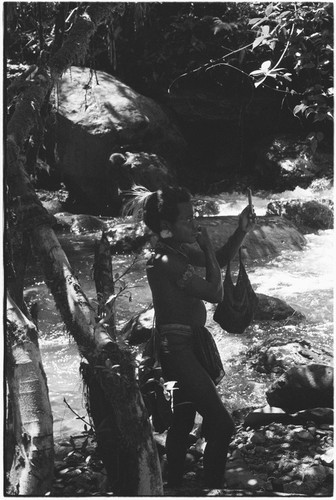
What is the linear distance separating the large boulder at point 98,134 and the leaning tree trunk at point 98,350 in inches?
286

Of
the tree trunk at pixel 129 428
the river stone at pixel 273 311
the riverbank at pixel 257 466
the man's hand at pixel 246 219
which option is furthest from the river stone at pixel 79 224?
the tree trunk at pixel 129 428

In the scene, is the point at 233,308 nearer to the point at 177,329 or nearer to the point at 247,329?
the point at 177,329

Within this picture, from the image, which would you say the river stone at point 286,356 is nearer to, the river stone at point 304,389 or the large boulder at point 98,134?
the river stone at point 304,389

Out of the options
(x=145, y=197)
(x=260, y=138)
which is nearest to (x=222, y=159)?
(x=260, y=138)

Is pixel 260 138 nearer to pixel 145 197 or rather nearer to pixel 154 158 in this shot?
pixel 154 158

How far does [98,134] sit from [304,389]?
702 centimetres

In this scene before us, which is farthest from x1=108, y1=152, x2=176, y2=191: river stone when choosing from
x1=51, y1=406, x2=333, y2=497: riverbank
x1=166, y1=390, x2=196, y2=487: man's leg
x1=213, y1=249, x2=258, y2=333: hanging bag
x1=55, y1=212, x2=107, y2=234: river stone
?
x1=166, y1=390, x2=196, y2=487: man's leg

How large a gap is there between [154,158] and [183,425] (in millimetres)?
7491

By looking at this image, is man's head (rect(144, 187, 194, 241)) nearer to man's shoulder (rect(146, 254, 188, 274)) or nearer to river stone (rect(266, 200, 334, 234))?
man's shoulder (rect(146, 254, 188, 274))

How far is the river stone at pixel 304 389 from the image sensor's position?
4.12 meters

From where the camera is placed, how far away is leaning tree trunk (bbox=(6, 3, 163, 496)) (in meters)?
2.50

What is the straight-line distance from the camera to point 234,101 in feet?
39.2

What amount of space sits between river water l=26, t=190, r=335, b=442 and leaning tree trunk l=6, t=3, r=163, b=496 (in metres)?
1.42

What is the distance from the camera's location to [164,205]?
323cm
